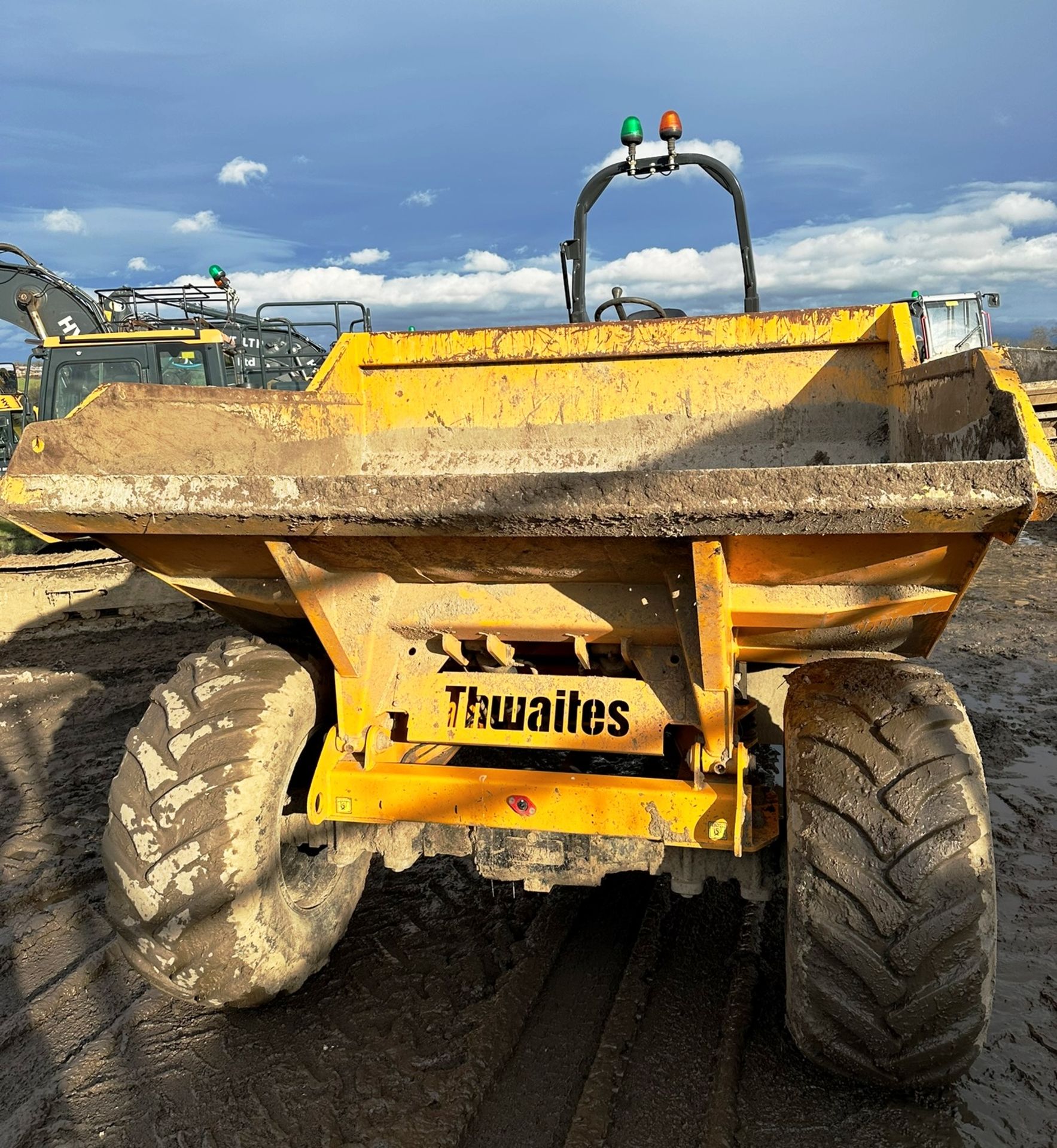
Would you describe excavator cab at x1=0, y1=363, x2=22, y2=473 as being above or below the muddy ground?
above

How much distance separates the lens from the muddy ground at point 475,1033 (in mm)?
2078

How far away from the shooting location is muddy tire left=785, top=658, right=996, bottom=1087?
6.30 ft

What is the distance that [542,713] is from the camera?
2295mm

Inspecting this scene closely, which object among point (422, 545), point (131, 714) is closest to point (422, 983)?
point (422, 545)

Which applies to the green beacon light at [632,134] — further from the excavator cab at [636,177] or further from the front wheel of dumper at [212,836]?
the front wheel of dumper at [212,836]

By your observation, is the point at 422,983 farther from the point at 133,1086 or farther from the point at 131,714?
the point at 131,714

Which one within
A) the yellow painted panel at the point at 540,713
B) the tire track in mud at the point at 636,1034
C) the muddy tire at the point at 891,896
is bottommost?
the tire track in mud at the point at 636,1034

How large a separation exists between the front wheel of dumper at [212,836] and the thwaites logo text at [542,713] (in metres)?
0.48

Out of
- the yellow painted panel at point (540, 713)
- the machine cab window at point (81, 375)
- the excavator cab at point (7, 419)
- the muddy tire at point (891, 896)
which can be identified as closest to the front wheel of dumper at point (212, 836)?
the yellow painted panel at point (540, 713)

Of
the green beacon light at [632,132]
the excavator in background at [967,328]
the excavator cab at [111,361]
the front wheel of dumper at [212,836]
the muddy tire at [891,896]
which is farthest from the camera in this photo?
the excavator in background at [967,328]

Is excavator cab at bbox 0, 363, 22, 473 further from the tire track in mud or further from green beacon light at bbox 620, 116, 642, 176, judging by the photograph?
the tire track in mud

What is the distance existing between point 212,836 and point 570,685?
98 cm

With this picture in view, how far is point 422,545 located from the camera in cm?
201

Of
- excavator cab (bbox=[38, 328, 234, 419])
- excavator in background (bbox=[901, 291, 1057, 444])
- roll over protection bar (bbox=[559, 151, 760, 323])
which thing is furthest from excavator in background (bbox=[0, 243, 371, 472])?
excavator in background (bbox=[901, 291, 1057, 444])
